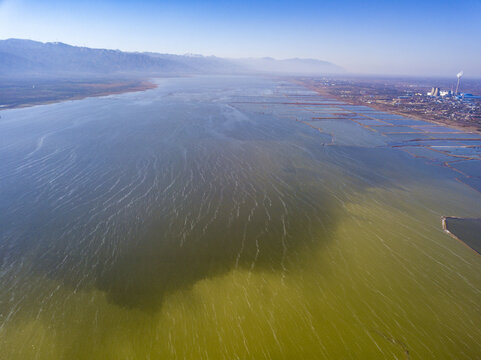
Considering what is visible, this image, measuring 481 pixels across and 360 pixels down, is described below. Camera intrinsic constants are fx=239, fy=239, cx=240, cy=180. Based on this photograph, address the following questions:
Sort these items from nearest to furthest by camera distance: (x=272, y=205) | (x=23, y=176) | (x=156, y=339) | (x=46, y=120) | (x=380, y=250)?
(x=156, y=339) < (x=380, y=250) < (x=272, y=205) < (x=23, y=176) < (x=46, y=120)

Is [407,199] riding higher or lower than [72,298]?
→ higher

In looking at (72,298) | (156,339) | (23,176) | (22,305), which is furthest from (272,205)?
(23,176)

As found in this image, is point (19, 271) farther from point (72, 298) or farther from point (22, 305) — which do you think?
point (72, 298)

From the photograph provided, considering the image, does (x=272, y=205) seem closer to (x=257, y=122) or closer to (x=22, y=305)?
(x=22, y=305)

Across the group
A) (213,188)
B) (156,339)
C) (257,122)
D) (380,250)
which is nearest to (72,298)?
(156,339)

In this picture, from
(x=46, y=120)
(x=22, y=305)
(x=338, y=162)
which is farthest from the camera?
(x=46, y=120)

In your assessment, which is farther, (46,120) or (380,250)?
(46,120)
